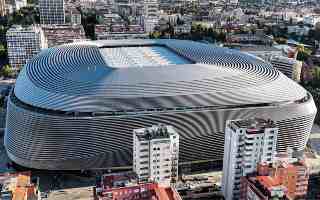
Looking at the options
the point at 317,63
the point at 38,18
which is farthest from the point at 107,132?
the point at 38,18

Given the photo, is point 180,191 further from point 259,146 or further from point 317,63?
point 317,63

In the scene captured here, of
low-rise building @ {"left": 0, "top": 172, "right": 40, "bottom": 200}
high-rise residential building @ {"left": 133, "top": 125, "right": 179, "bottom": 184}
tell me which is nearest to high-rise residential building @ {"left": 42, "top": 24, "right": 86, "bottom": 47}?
low-rise building @ {"left": 0, "top": 172, "right": 40, "bottom": 200}

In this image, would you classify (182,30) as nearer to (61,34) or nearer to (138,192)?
(61,34)

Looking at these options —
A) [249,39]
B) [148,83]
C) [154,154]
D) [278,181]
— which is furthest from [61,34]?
[278,181]

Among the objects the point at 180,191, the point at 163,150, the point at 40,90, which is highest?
the point at 40,90

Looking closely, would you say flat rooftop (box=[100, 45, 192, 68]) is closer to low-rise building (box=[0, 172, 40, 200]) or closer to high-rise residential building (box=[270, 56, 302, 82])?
low-rise building (box=[0, 172, 40, 200])

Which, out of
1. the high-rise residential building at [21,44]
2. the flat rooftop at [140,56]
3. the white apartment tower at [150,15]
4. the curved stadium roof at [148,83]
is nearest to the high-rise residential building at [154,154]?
the curved stadium roof at [148,83]

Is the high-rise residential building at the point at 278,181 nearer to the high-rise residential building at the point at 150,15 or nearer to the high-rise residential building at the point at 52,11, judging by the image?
the high-rise residential building at the point at 150,15
